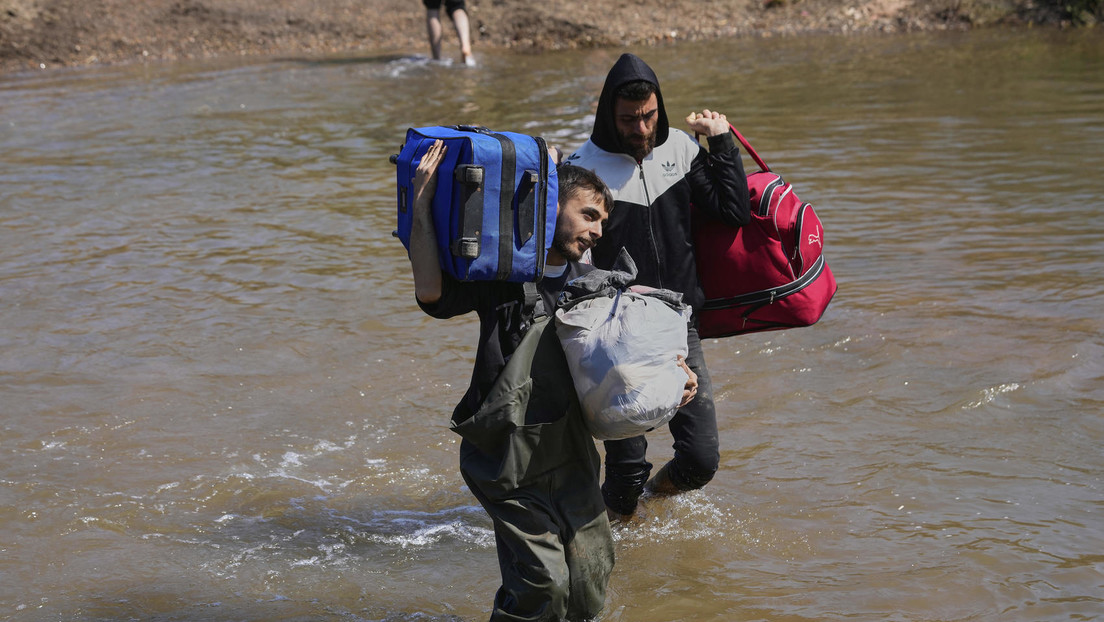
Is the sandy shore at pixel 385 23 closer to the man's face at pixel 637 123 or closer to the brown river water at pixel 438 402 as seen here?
the brown river water at pixel 438 402

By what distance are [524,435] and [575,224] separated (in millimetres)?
640

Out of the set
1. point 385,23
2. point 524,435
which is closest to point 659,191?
point 524,435

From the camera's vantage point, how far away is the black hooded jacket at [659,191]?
374 centimetres

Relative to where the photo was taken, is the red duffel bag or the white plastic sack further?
the red duffel bag

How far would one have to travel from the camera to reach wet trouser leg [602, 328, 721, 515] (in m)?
3.89

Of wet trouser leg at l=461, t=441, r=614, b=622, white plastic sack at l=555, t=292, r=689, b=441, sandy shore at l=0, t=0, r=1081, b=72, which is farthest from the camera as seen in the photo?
sandy shore at l=0, t=0, r=1081, b=72

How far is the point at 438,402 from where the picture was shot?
218 inches

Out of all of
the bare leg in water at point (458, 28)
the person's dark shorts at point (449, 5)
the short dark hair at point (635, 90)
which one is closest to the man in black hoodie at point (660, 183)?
the short dark hair at point (635, 90)

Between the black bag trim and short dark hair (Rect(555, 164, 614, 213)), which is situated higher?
short dark hair (Rect(555, 164, 614, 213))

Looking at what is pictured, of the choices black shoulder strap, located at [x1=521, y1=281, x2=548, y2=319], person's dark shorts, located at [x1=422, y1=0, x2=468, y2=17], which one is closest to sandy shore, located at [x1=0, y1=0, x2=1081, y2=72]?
person's dark shorts, located at [x1=422, y1=0, x2=468, y2=17]

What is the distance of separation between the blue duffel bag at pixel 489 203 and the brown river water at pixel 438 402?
4.51 ft

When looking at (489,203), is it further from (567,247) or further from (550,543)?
(550,543)

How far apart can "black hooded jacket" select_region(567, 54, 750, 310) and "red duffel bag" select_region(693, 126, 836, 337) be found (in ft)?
0.33

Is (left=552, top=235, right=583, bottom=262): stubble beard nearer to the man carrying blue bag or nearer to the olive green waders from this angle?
the man carrying blue bag
